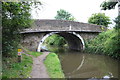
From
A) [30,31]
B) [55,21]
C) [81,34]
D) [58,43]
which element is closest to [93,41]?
[81,34]

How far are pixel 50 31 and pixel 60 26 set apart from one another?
Result: 1296mm

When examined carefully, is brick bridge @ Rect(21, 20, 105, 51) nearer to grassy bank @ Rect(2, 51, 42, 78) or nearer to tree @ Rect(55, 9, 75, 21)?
grassy bank @ Rect(2, 51, 42, 78)

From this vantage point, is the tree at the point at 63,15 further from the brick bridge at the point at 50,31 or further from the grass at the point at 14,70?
the grass at the point at 14,70

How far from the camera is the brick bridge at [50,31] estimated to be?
42.3 feet

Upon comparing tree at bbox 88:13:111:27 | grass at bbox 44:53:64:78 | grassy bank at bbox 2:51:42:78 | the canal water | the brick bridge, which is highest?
tree at bbox 88:13:111:27

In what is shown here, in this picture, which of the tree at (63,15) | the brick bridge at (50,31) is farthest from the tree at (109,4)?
the tree at (63,15)

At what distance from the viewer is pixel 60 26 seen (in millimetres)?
14078

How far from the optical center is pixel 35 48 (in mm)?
13273

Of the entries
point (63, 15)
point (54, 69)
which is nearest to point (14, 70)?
point (54, 69)

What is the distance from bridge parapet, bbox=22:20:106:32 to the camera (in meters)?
13.0

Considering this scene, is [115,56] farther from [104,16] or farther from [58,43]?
[58,43]

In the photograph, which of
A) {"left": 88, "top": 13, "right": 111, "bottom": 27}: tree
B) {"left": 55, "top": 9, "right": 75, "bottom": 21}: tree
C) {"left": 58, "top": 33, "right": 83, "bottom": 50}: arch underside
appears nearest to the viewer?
{"left": 58, "top": 33, "right": 83, "bottom": 50}: arch underside

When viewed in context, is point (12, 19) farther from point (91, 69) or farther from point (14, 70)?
point (91, 69)

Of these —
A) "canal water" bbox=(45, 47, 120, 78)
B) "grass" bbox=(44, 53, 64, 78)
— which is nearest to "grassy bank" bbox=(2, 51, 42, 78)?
"grass" bbox=(44, 53, 64, 78)
